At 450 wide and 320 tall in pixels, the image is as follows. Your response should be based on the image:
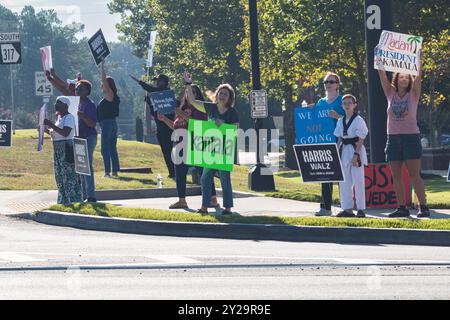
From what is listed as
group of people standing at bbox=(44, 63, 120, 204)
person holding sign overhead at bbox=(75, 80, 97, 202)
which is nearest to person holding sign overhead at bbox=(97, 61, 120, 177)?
group of people standing at bbox=(44, 63, 120, 204)

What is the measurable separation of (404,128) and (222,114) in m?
2.59

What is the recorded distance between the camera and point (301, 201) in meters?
20.4

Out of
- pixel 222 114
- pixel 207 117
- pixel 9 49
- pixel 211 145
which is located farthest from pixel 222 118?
pixel 9 49

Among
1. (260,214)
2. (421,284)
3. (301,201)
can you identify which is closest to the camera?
(421,284)

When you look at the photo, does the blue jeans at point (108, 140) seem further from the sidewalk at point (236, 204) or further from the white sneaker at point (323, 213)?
the white sneaker at point (323, 213)

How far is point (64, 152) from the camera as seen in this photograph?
1869cm

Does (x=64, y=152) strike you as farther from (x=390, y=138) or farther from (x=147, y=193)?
(x=390, y=138)

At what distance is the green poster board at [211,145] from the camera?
1716cm

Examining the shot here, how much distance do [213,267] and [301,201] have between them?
8.73 meters

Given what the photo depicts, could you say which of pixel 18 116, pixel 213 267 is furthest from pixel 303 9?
pixel 18 116

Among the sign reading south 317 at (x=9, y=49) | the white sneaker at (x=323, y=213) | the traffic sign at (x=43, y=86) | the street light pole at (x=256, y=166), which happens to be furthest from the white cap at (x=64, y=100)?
the traffic sign at (x=43, y=86)

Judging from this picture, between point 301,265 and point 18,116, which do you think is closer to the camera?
point 301,265
